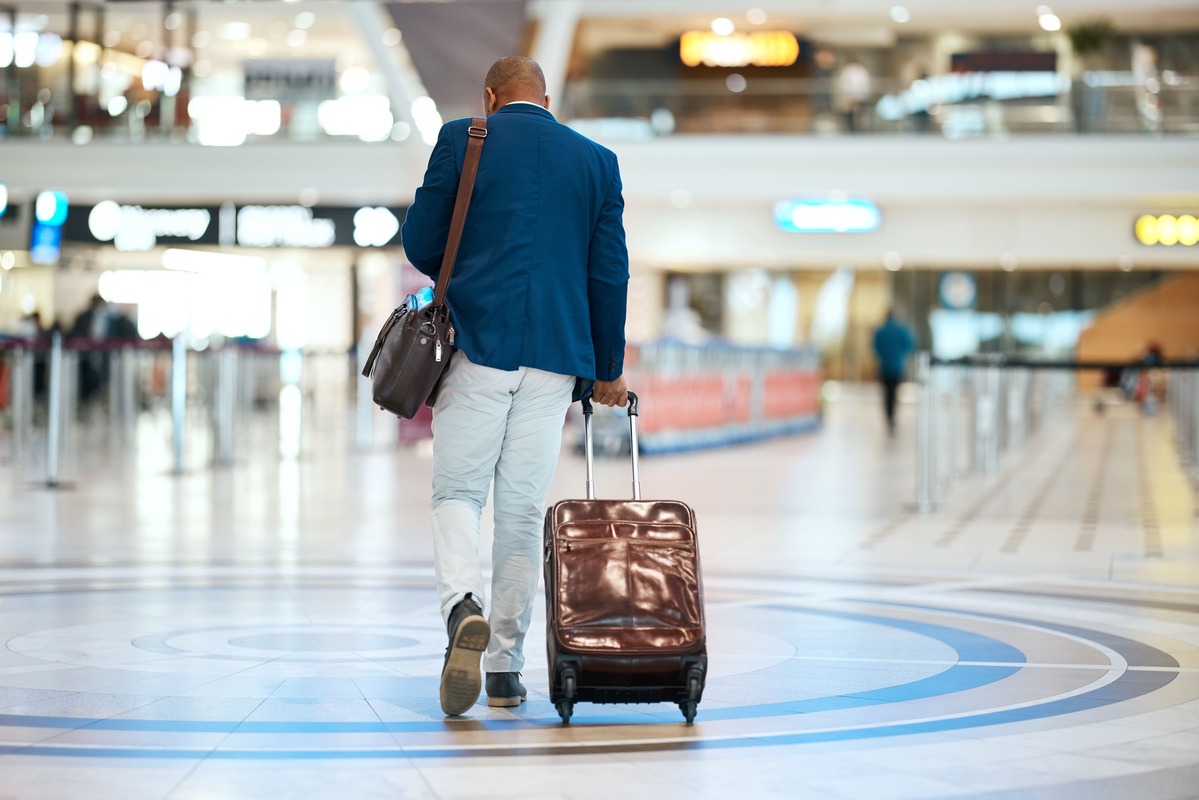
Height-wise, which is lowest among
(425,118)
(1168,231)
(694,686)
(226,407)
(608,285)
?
(694,686)

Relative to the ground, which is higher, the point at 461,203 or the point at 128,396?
the point at 461,203

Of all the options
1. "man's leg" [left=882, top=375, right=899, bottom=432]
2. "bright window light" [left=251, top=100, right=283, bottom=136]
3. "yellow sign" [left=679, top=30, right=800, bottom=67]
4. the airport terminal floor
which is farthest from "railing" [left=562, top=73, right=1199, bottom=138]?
the airport terminal floor

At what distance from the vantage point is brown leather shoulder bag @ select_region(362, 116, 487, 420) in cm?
377

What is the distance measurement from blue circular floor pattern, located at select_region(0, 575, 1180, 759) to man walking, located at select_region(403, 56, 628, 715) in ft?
1.17

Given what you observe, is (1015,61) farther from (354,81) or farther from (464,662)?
(464,662)

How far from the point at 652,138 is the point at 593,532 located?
24778 millimetres

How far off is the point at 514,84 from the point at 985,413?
35.0 feet

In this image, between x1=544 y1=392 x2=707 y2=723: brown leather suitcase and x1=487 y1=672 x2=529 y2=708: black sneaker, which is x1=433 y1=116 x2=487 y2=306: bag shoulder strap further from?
x1=487 y1=672 x2=529 y2=708: black sneaker

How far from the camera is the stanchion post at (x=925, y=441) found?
1022cm

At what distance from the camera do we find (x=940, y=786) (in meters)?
3.11

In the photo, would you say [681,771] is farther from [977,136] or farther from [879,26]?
[879,26]

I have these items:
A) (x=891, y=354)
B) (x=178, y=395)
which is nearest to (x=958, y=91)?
(x=891, y=354)

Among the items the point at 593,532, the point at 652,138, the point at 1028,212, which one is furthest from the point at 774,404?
the point at 593,532

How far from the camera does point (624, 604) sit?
12.0ft
